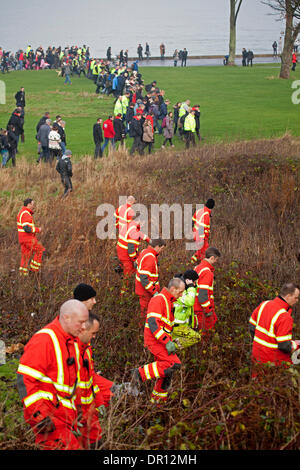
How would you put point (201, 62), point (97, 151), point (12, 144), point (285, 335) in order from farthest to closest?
1. point (201, 62)
2. point (97, 151)
3. point (12, 144)
4. point (285, 335)

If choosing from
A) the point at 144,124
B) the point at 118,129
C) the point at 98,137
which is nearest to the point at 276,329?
the point at 98,137

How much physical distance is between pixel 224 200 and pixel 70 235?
500 cm

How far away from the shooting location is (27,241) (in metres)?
12.0

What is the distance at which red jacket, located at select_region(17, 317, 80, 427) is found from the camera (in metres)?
4.68

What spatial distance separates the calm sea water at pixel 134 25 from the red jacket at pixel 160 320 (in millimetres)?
55381

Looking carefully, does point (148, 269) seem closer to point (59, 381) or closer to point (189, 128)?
point (59, 381)

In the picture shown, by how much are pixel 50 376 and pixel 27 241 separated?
7405mm

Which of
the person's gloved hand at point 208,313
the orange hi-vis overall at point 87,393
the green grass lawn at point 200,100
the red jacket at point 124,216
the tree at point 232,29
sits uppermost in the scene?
the tree at point 232,29

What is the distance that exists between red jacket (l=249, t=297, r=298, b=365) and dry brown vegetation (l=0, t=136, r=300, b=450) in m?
0.43

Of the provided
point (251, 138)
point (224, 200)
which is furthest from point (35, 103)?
point (224, 200)

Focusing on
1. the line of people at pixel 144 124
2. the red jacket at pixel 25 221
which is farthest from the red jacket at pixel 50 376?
the line of people at pixel 144 124

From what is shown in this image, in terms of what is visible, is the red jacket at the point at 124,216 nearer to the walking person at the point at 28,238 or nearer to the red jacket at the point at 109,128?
the walking person at the point at 28,238

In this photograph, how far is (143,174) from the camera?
18.4 metres

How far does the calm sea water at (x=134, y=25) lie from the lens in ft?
227
